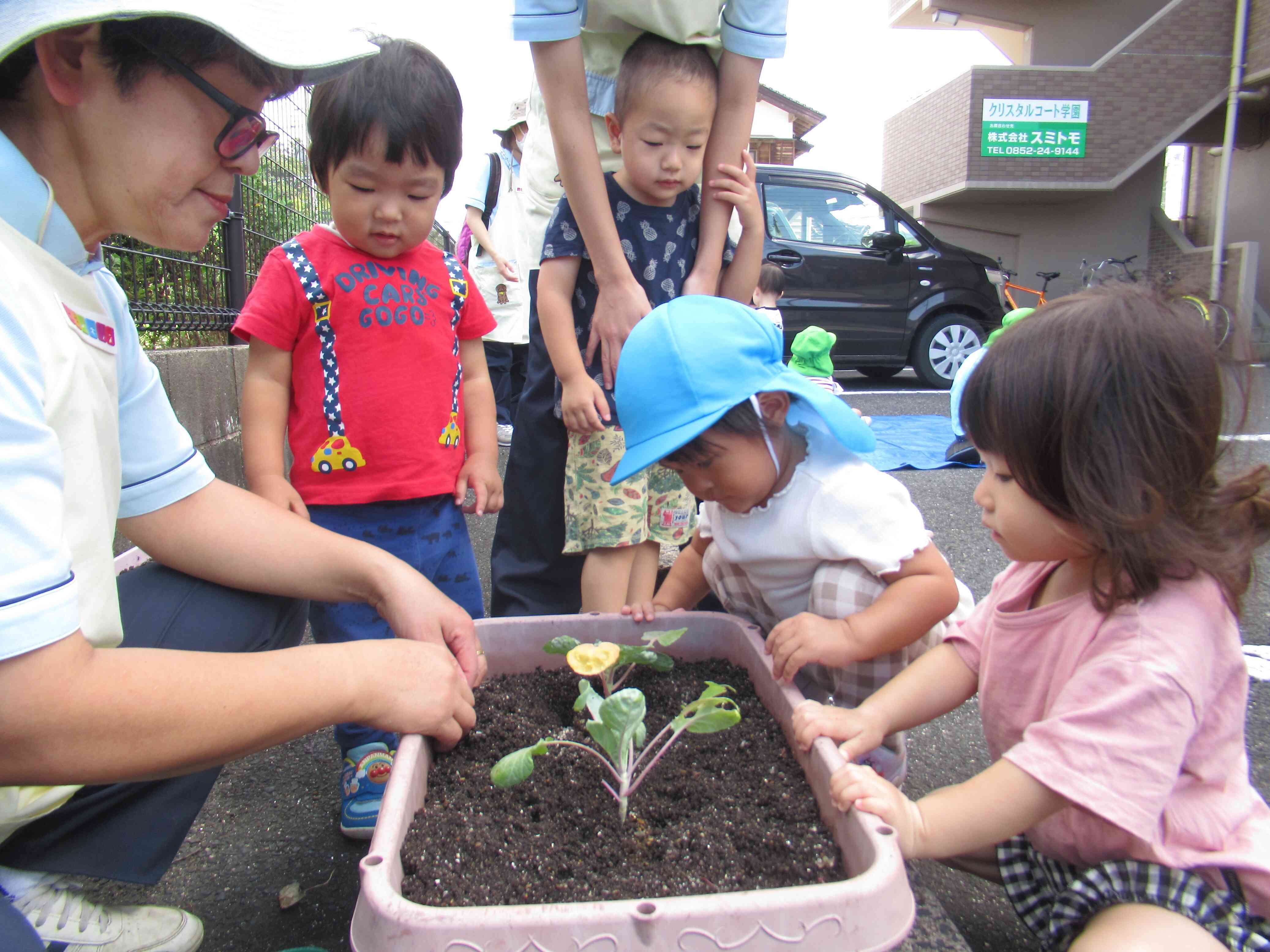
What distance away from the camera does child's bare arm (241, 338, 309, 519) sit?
1.59m

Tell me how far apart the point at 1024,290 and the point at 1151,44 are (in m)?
4.15

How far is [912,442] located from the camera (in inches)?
205

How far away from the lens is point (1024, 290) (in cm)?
1033

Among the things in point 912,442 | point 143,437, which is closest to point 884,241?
point 912,442

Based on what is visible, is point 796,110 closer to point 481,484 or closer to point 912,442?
point 912,442

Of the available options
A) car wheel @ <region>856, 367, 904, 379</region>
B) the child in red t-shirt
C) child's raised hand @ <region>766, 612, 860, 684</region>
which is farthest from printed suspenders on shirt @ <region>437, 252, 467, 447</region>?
car wheel @ <region>856, 367, 904, 379</region>

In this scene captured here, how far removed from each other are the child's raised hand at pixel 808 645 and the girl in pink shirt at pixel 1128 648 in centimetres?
18

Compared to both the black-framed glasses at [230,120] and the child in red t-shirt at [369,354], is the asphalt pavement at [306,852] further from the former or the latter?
the black-framed glasses at [230,120]

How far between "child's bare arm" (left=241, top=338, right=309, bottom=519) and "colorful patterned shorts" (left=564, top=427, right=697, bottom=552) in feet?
1.87

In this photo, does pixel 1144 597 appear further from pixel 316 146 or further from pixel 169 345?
pixel 169 345

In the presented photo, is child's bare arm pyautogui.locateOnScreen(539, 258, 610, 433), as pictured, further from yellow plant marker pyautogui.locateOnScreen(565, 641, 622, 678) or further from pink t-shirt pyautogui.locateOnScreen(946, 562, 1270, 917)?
pink t-shirt pyautogui.locateOnScreen(946, 562, 1270, 917)

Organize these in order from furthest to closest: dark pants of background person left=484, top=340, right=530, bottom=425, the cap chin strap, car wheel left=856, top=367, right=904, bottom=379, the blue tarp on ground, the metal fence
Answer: car wheel left=856, top=367, right=904, bottom=379
the blue tarp on ground
dark pants of background person left=484, top=340, right=530, bottom=425
the metal fence
the cap chin strap

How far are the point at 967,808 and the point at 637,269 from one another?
50.0 inches

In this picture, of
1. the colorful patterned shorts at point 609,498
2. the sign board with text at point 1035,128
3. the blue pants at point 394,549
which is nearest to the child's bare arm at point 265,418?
the blue pants at point 394,549
